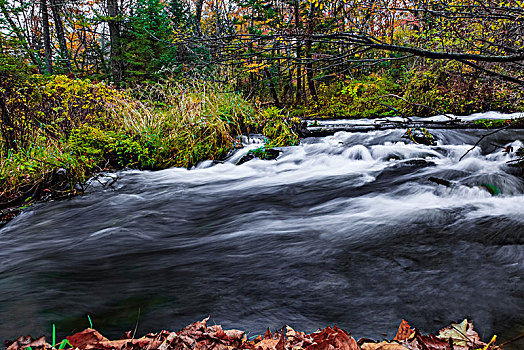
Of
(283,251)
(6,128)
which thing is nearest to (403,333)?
(283,251)

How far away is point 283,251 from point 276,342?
5.16ft

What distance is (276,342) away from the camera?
1386 millimetres

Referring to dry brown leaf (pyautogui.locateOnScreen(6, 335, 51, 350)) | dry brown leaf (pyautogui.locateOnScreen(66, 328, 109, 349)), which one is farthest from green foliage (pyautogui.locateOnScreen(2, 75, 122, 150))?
dry brown leaf (pyautogui.locateOnScreen(66, 328, 109, 349))

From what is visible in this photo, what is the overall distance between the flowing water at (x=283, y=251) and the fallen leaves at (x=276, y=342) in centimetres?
29

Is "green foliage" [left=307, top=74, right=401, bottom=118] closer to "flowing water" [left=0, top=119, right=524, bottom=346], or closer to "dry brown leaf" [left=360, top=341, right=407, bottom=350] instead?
"flowing water" [left=0, top=119, right=524, bottom=346]

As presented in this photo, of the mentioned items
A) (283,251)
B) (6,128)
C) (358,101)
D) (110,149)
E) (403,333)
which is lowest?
(283,251)

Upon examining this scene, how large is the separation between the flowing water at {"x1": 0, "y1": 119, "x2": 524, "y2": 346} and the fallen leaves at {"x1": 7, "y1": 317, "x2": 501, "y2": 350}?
29 cm

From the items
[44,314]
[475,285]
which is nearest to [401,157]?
[475,285]

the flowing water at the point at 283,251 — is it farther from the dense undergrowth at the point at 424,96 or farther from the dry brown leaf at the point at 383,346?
the dense undergrowth at the point at 424,96

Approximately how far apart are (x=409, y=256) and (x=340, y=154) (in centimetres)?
389

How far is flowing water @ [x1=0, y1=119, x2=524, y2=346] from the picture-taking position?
1900mm

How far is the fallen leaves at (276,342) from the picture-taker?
125 cm

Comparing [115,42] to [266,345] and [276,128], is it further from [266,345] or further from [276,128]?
[266,345]

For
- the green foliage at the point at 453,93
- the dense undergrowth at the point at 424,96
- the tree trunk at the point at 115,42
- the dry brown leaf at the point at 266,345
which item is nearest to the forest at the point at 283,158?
the dry brown leaf at the point at 266,345
